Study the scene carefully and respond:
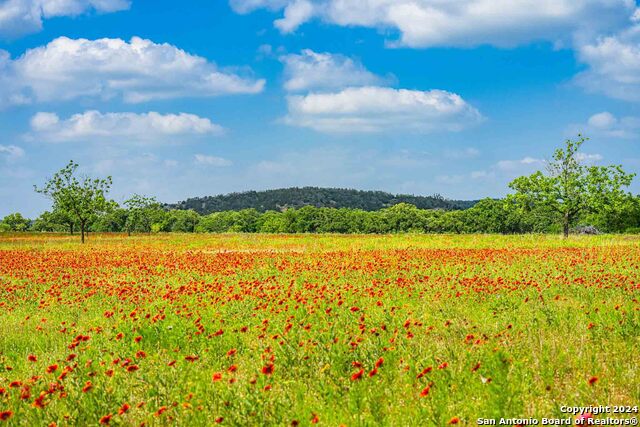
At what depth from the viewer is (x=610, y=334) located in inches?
287

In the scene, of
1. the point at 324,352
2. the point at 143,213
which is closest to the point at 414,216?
the point at 143,213

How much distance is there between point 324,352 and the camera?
254 inches

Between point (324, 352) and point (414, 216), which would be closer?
point (324, 352)

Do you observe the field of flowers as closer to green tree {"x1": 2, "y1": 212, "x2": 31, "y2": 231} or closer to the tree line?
the tree line

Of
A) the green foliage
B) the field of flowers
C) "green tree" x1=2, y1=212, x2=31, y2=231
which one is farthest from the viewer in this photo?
"green tree" x1=2, y1=212, x2=31, y2=231

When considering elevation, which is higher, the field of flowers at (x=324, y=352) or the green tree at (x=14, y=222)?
the green tree at (x=14, y=222)

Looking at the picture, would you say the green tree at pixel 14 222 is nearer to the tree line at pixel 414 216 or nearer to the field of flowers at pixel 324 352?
the tree line at pixel 414 216

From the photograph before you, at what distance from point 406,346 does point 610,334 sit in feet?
10.1

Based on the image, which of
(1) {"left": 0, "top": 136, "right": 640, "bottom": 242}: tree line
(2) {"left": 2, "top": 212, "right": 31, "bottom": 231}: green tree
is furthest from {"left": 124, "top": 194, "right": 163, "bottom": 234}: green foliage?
(2) {"left": 2, "top": 212, "right": 31, "bottom": 231}: green tree

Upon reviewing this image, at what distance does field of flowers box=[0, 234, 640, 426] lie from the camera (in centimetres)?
490

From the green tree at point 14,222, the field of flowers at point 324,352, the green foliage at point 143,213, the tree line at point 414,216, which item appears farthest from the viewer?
the green tree at point 14,222

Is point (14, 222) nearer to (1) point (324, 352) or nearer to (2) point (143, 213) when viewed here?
(2) point (143, 213)

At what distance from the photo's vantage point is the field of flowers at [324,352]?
4898 mm

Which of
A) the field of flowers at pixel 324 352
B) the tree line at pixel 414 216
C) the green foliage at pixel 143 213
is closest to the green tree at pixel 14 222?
the tree line at pixel 414 216
